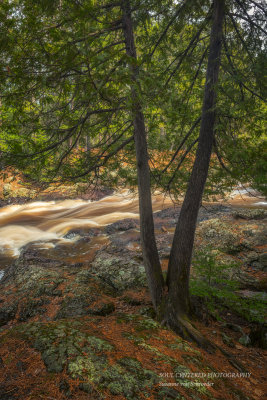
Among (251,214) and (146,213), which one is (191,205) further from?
(251,214)

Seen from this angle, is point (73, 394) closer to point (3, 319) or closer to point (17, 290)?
point (3, 319)

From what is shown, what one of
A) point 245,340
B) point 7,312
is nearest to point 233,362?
point 245,340

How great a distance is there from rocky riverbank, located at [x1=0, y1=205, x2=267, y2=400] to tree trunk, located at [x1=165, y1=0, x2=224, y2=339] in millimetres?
471

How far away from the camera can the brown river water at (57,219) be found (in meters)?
11.0

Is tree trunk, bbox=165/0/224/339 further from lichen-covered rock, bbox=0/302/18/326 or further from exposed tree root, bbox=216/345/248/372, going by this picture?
lichen-covered rock, bbox=0/302/18/326

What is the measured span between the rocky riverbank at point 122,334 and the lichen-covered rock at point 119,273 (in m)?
0.03

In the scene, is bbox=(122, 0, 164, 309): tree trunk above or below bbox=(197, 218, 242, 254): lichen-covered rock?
above

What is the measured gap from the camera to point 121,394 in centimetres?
226

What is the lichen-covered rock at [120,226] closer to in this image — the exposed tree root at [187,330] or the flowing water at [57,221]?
the flowing water at [57,221]

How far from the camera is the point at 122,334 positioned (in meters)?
3.56

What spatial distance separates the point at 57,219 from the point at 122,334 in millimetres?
11813

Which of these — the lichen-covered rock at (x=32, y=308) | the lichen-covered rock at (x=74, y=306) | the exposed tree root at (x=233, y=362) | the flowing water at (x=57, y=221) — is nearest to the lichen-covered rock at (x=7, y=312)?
the lichen-covered rock at (x=32, y=308)

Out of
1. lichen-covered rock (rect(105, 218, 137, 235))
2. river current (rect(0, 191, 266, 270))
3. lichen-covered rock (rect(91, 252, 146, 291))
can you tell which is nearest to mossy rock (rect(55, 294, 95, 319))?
lichen-covered rock (rect(91, 252, 146, 291))

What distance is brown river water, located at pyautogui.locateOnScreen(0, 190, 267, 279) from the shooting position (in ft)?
36.2
